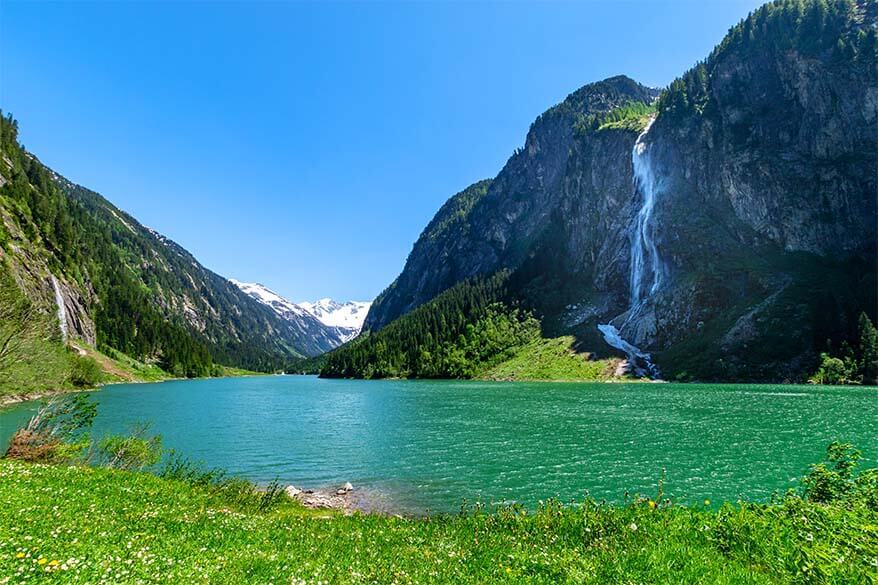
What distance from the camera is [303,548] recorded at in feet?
40.8

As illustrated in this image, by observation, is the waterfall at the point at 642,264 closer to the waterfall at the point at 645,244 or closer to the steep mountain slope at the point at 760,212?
the waterfall at the point at 645,244

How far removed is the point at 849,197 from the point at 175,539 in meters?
194

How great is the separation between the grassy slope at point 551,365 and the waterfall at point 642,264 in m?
12.3

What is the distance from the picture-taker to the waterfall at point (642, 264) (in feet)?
525

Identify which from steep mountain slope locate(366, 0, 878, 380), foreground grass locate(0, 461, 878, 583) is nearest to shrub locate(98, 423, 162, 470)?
foreground grass locate(0, 461, 878, 583)

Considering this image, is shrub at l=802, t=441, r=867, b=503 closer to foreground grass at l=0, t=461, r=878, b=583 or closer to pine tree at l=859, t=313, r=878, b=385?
foreground grass at l=0, t=461, r=878, b=583

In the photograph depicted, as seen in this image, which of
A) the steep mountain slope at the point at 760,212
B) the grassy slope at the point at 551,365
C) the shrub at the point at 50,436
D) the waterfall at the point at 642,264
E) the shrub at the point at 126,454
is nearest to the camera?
the shrub at the point at 50,436

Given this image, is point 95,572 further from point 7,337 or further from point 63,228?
point 63,228

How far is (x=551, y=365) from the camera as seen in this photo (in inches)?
6171

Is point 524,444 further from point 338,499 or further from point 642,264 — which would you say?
point 642,264

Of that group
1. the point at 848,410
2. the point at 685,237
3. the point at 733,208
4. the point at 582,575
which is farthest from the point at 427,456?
the point at 733,208

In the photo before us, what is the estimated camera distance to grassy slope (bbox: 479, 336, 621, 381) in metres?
145

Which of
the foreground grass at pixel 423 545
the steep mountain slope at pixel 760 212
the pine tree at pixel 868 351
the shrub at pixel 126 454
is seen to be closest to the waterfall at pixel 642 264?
the steep mountain slope at pixel 760 212

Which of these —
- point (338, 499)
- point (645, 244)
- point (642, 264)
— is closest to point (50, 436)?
point (338, 499)
